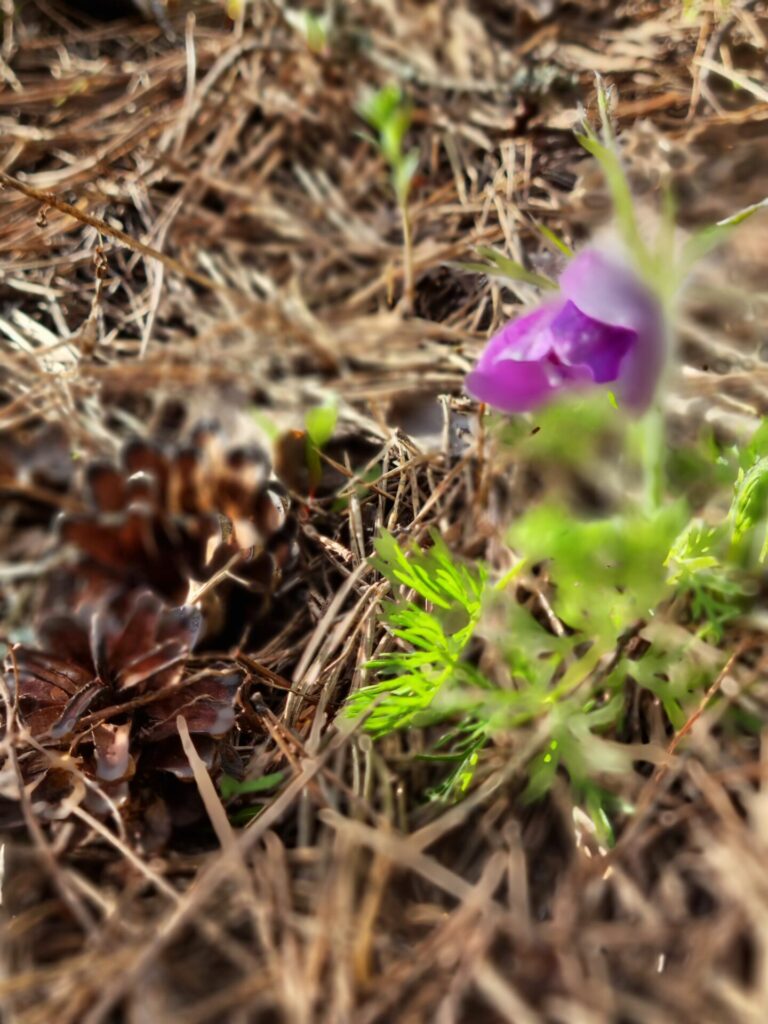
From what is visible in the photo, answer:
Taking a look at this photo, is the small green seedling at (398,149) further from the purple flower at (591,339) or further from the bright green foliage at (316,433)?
the purple flower at (591,339)

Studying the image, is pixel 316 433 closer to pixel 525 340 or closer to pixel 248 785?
pixel 525 340

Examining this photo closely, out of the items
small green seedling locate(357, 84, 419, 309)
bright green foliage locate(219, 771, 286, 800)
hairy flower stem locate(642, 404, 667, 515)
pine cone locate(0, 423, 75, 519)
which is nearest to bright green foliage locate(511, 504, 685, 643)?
hairy flower stem locate(642, 404, 667, 515)

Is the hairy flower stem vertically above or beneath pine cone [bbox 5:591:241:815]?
above

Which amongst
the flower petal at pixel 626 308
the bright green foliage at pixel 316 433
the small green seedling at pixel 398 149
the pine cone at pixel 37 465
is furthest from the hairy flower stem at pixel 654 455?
the pine cone at pixel 37 465

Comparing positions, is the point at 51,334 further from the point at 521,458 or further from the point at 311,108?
the point at 521,458

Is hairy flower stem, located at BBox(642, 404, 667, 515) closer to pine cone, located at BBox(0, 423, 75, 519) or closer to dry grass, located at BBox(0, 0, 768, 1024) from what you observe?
dry grass, located at BBox(0, 0, 768, 1024)

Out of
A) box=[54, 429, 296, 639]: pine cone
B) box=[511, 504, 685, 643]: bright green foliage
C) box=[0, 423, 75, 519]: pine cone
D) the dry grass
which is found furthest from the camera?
box=[0, 423, 75, 519]: pine cone
